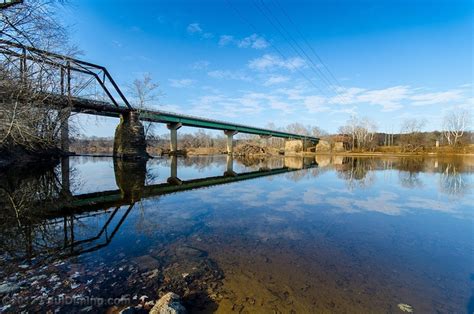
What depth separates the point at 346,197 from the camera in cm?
1027

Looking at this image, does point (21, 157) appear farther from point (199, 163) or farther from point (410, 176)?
point (410, 176)

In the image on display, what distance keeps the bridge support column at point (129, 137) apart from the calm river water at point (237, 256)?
24792mm

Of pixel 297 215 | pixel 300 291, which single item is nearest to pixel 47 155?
pixel 297 215

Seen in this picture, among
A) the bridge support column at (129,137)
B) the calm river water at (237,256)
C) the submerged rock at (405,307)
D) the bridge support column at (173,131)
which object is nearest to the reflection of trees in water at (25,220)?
the calm river water at (237,256)

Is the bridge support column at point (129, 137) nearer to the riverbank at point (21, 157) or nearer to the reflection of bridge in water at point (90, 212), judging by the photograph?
the riverbank at point (21, 157)

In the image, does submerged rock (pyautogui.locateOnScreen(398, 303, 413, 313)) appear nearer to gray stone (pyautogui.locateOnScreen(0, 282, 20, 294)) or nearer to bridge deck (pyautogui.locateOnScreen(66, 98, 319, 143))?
gray stone (pyautogui.locateOnScreen(0, 282, 20, 294))

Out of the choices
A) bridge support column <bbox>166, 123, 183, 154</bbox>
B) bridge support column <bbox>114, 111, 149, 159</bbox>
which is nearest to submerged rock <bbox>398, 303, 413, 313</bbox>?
bridge support column <bbox>114, 111, 149, 159</bbox>

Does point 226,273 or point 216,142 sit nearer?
point 226,273

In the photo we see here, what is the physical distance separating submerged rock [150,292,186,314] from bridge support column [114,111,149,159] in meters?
33.4

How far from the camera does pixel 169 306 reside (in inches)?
104

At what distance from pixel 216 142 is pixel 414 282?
375ft

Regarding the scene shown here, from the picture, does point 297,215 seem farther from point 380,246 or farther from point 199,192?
point 199,192

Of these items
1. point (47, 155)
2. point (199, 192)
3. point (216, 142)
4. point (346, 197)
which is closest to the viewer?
point (346, 197)

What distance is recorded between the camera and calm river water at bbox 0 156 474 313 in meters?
3.10
